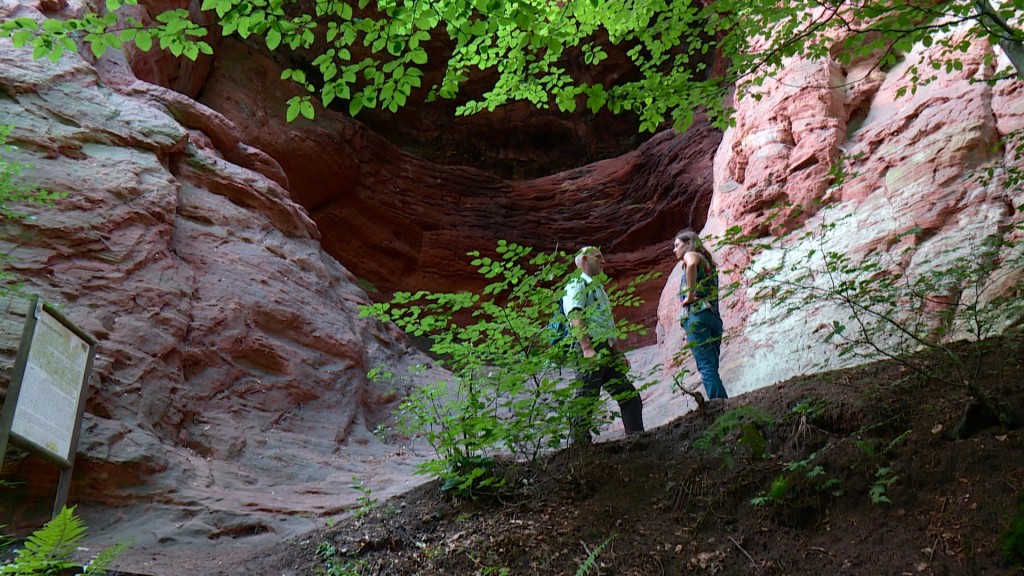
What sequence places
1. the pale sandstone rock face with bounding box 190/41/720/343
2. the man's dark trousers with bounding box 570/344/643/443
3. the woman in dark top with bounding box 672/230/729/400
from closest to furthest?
the man's dark trousers with bounding box 570/344/643/443, the woman in dark top with bounding box 672/230/729/400, the pale sandstone rock face with bounding box 190/41/720/343

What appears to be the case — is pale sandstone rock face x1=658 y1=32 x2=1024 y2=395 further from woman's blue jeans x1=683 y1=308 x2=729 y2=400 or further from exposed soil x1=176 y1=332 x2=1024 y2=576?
exposed soil x1=176 y1=332 x2=1024 y2=576

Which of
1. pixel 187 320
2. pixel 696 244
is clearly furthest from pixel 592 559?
pixel 187 320

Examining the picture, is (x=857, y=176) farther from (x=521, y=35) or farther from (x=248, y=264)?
(x=248, y=264)

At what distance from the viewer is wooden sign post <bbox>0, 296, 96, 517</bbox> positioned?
4.46 metres

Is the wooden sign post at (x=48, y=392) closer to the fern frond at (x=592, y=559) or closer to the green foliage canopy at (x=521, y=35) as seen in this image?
the green foliage canopy at (x=521, y=35)

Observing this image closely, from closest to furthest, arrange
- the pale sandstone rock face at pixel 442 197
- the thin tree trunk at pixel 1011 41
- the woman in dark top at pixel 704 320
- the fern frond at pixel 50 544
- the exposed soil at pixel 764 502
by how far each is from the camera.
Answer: the fern frond at pixel 50 544, the exposed soil at pixel 764 502, the thin tree trunk at pixel 1011 41, the woman in dark top at pixel 704 320, the pale sandstone rock face at pixel 442 197

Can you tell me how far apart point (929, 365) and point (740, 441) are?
1.42m

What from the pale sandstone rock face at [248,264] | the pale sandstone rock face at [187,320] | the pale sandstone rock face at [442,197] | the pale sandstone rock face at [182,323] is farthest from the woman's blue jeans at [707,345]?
the pale sandstone rock face at [442,197]

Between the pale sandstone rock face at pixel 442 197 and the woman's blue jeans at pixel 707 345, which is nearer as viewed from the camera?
the woman's blue jeans at pixel 707 345

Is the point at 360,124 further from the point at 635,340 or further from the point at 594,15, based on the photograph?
the point at 594,15

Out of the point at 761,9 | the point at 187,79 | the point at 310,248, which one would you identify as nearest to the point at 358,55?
the point at 187,79

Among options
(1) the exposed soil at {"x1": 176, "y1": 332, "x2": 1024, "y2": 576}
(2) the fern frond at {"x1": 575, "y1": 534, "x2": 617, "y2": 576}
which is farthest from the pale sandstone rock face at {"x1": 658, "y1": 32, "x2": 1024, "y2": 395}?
(2) the fern frond at {"x1": 575, "y1": 534, "x2": 617, "y2": 576}

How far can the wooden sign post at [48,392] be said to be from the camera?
446 centimetres

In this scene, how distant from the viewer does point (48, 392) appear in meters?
4.84
